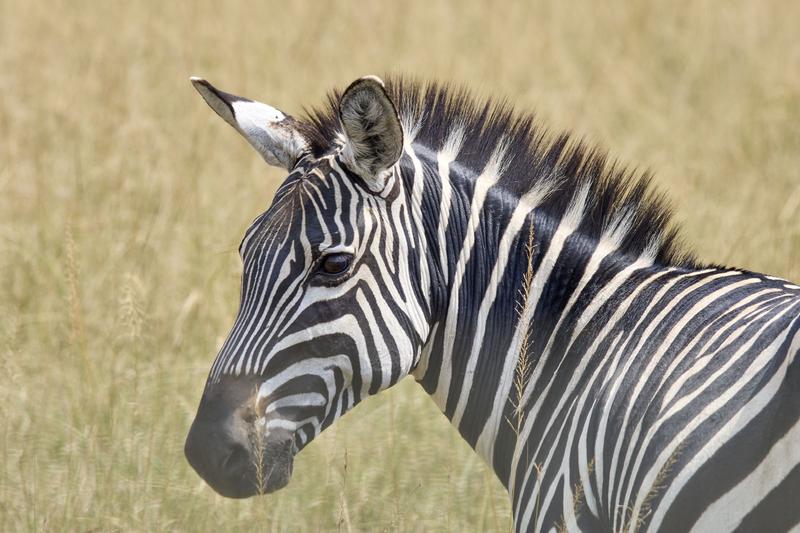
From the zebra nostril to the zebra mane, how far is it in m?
1.07

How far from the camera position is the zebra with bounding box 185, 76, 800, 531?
10.3 ft

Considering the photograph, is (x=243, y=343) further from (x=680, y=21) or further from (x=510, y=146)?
(x=680, y=21)

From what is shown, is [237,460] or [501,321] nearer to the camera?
[237,460]

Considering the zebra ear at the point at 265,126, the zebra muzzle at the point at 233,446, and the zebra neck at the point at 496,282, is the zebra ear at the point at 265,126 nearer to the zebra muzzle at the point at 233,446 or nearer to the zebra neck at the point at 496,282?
the zebra neck at the point at 496,282

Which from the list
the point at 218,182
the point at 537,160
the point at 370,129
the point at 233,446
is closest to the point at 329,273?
the point at 370,129

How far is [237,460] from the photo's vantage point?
347 cm

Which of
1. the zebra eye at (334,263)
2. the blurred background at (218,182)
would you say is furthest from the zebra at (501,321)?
the blurred background at (218,182)

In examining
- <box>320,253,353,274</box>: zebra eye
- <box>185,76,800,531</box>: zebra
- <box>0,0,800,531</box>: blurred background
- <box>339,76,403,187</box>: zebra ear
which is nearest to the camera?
<box>185,76,800,531</box>: zebra

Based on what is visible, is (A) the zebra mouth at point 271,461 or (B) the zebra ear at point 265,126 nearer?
(A) the zebra mouth at point 271,461

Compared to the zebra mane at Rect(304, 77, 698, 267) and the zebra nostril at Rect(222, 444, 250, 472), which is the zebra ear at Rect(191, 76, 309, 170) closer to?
the zebra mane at Rect(304, 77, 698, 267)

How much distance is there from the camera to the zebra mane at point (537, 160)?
3.79 metres

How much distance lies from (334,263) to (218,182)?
214 inches

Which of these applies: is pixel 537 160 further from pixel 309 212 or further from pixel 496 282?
pixel 309 212

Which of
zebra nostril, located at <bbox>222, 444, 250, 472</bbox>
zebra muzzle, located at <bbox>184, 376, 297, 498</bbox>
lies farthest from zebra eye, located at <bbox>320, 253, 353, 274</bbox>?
zebra nostril, located at <bbox>222, 444, 250, 472</bbox>
